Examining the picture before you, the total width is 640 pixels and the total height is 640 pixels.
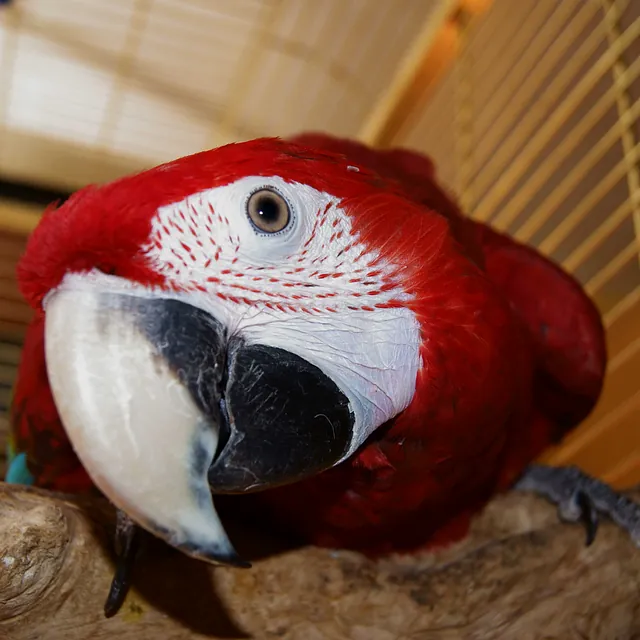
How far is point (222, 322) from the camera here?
485 millimetres

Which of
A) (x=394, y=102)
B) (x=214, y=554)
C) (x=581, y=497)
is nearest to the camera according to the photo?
(x=214, y=554)

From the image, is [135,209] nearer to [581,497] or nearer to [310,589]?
[310,589]

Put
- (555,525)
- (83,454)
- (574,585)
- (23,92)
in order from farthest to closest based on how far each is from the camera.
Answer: (23,92) → (555,525) → (574,585) → (83,454)

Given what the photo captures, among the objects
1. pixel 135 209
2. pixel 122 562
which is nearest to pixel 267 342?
pixel 135 209

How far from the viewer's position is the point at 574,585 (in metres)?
0.69

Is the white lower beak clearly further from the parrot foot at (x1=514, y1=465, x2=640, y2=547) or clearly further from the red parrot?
the parrot foot at (x1=514, y1=465, x2=640, y2=547)

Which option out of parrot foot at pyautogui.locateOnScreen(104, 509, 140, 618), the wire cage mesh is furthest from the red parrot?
the wire cage mesh

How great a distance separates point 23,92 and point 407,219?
1679 mm

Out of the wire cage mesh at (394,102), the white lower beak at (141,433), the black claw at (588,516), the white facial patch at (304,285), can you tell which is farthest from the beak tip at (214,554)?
the wire cage mesh at (394,102)

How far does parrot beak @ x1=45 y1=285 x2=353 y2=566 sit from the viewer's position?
1.35ft

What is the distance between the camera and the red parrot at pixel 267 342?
42cm

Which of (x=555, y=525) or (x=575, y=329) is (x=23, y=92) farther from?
(x=555, y=525)

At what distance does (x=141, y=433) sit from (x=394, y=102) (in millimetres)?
1366

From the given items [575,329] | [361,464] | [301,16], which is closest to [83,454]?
[361,464]
